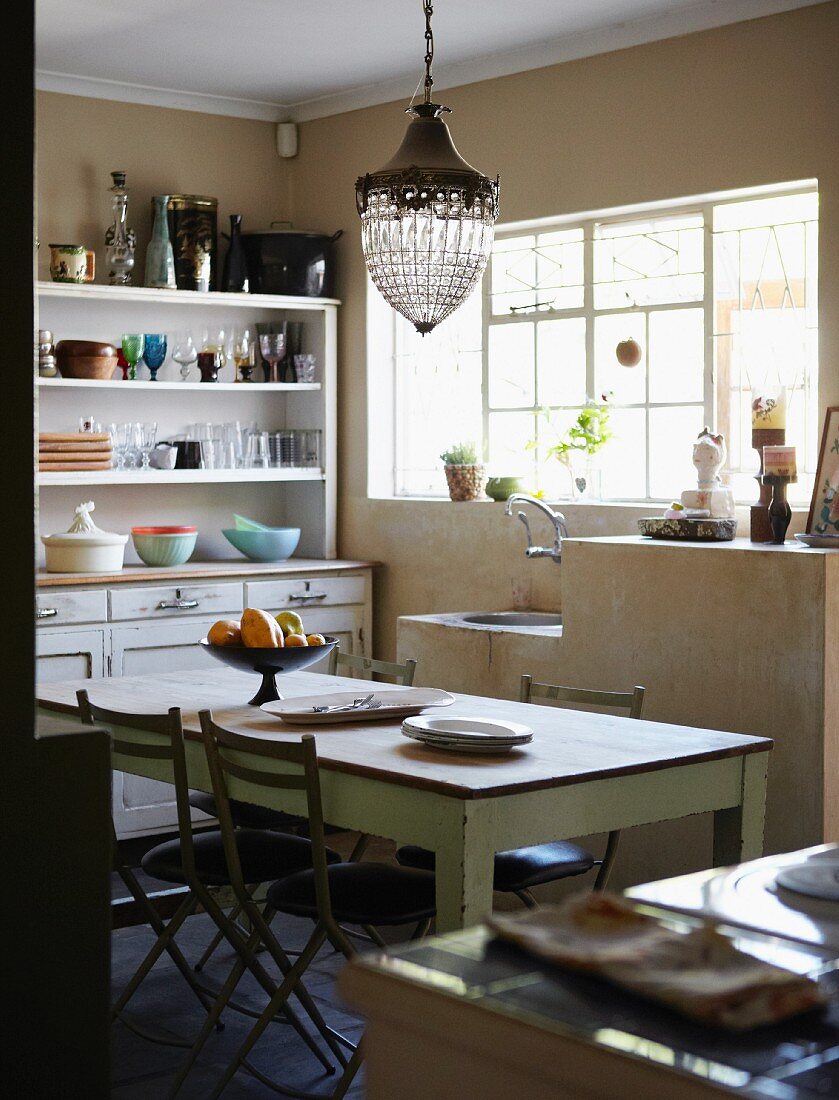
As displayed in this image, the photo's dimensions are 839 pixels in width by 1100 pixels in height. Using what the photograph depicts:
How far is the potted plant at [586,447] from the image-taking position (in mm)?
5363

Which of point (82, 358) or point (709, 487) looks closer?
point (709, 487)

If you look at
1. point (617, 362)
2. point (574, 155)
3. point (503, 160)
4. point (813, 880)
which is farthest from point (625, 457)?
point (813, 880)

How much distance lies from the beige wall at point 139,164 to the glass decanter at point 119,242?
0.12 metres

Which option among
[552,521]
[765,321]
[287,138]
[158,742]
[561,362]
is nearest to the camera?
[158,742]

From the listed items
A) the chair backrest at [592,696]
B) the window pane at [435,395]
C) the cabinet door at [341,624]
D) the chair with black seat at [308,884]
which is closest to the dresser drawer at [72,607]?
the cabinet door at [341,624]

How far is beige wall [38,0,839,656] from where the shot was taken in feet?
15.2

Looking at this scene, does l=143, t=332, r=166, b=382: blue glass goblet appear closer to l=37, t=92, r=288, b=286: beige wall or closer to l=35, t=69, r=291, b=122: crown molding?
l=37, t=92, r=288, b=286: beige wall

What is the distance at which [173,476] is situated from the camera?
5.92m

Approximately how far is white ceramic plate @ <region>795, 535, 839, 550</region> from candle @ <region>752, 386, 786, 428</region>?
589 mm

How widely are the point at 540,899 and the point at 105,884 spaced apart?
3049 mm

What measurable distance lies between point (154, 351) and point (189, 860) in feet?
9.89

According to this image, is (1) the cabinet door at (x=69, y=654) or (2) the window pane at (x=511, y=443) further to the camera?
(2) the window pane at (x=511, y=443)

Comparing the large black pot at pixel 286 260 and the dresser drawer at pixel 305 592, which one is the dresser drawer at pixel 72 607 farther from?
the large black pot at pixel 286 260

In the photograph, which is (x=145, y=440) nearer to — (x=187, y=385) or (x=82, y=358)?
(x=187, y=385)
